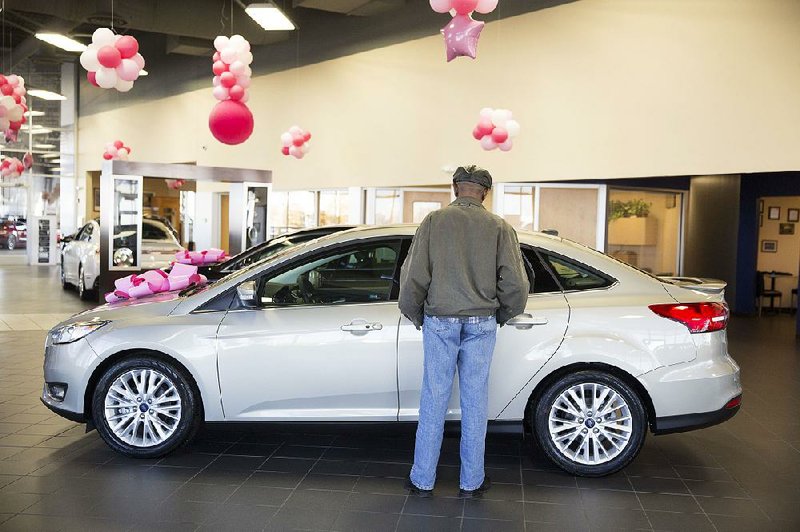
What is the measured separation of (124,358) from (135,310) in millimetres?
293

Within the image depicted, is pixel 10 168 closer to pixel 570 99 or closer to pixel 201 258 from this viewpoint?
pixel 201 258

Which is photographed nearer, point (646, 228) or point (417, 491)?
point (417, 491)

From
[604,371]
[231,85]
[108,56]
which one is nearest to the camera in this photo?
[604,371]

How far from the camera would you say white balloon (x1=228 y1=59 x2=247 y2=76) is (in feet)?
37.3

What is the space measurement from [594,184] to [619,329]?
28.3 feet

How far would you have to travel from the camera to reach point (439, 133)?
1384cm

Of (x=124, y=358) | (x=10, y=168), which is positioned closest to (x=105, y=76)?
(x=124, y=358)

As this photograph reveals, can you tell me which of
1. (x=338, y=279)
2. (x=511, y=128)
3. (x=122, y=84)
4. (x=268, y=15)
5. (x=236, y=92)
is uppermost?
(x=268, y=15)

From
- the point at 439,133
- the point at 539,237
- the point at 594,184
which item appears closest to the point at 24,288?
the point at 439,133

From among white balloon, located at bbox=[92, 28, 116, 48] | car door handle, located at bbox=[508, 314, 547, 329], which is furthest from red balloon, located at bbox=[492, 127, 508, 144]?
car door handle, located at bbox=[508, 314, 547, 329]

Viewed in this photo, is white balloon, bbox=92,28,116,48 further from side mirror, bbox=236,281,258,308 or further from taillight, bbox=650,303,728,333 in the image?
taillight, bbox=650,303,728,333

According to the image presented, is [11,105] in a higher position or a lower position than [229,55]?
lower

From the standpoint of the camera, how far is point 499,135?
1099 centimetres

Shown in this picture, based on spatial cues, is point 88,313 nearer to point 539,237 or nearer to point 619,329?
point 539,237
